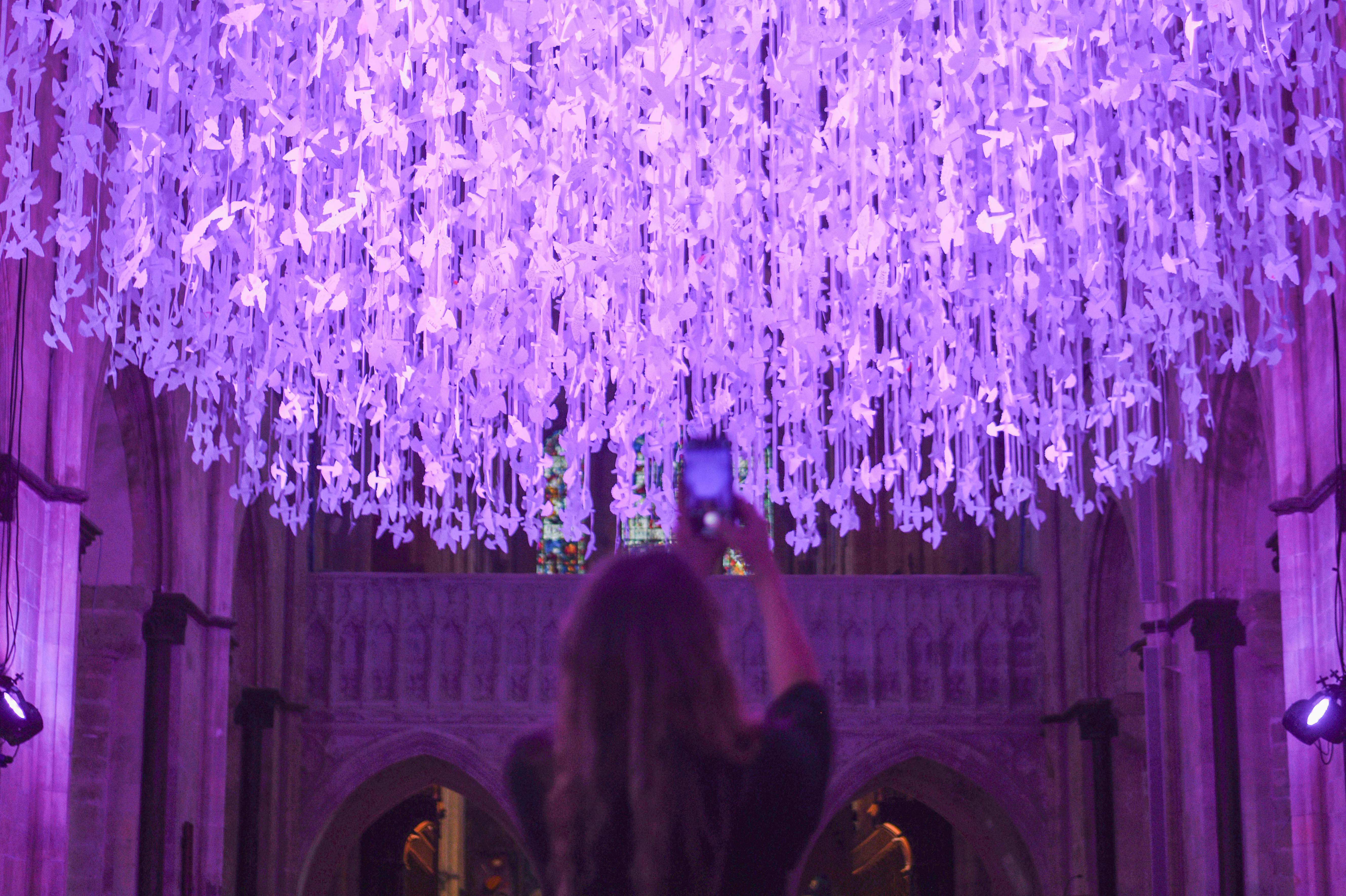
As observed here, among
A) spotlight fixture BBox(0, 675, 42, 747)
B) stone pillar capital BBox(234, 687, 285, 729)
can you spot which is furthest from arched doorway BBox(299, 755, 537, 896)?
spotlight fixture BBox(0, 675, 42, 747)

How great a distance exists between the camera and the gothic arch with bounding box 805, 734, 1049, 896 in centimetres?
1460

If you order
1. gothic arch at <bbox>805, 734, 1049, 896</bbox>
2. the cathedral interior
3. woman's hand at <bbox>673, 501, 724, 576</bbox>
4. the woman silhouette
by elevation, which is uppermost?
the cathedral interior

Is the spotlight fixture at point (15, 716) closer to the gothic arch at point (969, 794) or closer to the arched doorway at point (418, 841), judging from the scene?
the arched doorway at point (418, 841)

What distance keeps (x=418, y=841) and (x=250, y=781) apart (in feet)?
16.7

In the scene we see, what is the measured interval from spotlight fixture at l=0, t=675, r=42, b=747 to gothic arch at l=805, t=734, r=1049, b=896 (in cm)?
815

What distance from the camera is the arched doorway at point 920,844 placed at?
15391 mm

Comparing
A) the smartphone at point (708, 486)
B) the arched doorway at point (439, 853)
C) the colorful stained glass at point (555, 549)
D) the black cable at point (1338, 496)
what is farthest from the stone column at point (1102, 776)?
the smartphone at point (708, 486)

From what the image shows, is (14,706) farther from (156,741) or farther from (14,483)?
(156,741)

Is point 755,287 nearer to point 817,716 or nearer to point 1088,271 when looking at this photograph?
point 1088,271

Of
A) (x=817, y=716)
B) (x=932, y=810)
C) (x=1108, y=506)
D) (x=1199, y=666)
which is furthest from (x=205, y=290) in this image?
(x=932, y=810)

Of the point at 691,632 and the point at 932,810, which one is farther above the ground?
the point at 691,632

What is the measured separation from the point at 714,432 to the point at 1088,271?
1.47 m

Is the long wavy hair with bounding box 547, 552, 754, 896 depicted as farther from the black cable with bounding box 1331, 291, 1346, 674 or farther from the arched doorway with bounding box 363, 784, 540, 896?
the arched doorway with bounding box 363, 784, 540, 896

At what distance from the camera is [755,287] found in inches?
A: 234
